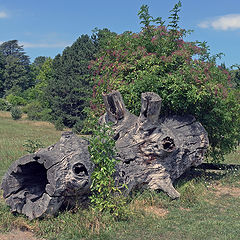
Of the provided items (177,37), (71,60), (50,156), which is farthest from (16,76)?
(50,156)

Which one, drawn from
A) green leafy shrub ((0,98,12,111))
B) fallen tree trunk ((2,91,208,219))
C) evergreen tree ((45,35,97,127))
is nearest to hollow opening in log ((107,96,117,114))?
fallen tree trunk ((2,91,208,219))

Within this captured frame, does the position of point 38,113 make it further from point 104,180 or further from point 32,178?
point 104,180

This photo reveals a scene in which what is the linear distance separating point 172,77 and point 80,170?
185 inches

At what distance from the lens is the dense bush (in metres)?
10.7

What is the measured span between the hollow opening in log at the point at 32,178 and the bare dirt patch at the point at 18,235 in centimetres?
90

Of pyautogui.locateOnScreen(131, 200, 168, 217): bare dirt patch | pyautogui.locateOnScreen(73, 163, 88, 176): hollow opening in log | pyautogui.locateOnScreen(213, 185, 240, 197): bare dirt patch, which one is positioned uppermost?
pyautogui.locateOnScreen(73, 163, 88, 176): hollow opening in log

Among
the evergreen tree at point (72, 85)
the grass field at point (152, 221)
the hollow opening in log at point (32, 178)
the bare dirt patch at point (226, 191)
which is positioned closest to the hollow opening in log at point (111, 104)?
the grass field at point (152, 221)

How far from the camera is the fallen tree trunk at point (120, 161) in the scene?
23.1ft

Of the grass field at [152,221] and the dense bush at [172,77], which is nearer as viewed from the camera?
the grass field at [152,221]

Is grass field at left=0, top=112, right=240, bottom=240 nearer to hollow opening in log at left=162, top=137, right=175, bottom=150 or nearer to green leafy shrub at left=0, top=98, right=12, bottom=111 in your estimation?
hollow opening in log at left=162, top=137, right=175, bottom=150

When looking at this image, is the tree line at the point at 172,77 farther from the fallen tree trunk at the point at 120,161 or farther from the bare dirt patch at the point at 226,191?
the bare dirt patch at the point at 226,191

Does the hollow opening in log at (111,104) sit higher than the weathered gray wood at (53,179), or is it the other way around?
the hollow opening in log at (111,104)

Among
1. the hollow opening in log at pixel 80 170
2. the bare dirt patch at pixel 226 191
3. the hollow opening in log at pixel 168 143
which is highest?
the hollow opening in log at pixel 168 143

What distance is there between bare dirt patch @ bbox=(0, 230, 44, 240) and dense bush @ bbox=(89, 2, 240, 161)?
5.69 meters
